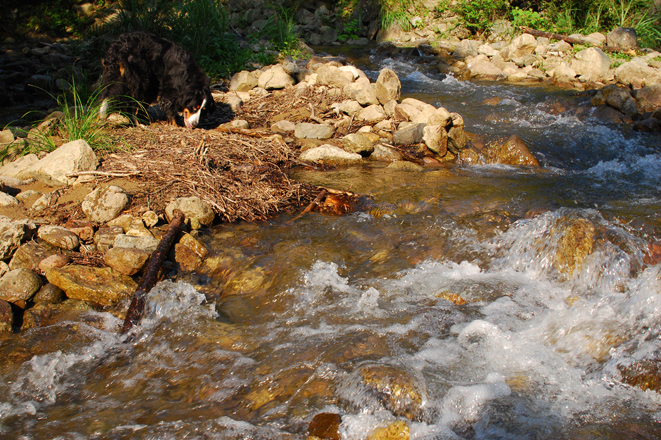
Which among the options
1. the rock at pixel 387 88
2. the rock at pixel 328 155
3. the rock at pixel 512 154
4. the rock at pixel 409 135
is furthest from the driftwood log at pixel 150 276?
the rock at pixel 387 88

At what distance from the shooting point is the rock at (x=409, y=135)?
576 cm

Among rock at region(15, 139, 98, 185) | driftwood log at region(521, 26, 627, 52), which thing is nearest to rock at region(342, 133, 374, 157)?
rock at region(15, 139, 98, 185)

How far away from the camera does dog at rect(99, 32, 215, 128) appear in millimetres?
5465

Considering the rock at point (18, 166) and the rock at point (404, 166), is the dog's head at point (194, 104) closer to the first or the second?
the rock at point (18, 166)

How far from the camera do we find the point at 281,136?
5875 millimetres

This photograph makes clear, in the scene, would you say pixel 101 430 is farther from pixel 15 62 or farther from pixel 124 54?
pixel 15 62

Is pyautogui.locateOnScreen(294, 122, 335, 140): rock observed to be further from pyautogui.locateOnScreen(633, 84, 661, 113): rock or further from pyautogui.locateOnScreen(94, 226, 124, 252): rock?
pyautogui.locateOnScreen(633, 84, 661, 113): rock

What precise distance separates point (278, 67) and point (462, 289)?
6151 mm

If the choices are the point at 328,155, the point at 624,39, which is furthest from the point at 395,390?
the point at 624,39

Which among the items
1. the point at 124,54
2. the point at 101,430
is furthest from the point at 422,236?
the point at 124,54

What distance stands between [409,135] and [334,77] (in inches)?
97.8

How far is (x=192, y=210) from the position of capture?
387 centimetres

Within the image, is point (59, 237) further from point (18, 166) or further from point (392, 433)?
point (392, 433)

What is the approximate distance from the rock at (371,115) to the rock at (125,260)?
406 centimetres
